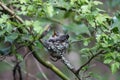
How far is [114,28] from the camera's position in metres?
1.38

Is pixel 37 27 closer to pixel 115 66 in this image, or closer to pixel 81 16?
pixel 81 16

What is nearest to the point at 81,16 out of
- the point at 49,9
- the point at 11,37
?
the point at 49,9

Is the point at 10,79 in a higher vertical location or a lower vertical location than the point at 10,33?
lower

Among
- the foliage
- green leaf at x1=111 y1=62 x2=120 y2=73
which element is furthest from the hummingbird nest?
green leaf at x1=111 y1=62 x2=120 y2=73

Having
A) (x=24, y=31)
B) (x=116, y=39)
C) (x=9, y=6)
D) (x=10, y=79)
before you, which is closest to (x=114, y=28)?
(x=116, y=39)

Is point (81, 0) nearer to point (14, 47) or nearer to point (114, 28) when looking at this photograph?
point (114, 28)

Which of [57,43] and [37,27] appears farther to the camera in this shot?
[57,43]

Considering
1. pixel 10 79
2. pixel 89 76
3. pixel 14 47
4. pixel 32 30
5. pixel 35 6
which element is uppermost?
pixel 35 6

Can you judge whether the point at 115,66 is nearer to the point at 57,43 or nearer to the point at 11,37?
the point at 57,43

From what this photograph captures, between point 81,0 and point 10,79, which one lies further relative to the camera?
point 10,79

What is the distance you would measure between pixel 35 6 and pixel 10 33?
16 cm

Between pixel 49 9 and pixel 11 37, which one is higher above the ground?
pixel 49 9

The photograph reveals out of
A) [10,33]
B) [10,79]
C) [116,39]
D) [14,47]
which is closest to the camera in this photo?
[116,39]

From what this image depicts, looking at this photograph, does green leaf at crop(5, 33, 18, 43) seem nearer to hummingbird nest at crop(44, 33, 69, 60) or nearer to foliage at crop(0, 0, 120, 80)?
foliage at crop(0, 0, 120, 80)
